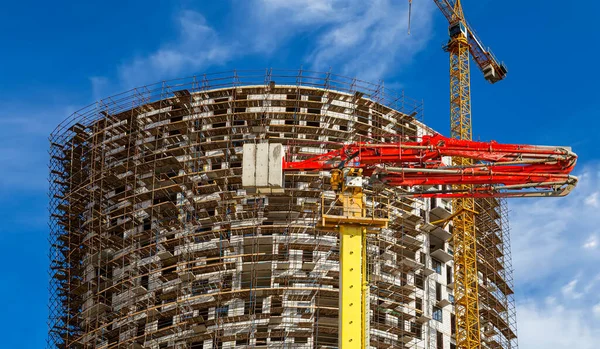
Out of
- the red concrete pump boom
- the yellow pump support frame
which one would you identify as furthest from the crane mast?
the yellow pump support frame

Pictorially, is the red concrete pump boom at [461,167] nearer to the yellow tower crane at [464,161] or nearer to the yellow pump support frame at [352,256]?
the yellow pump support frame at [352,256]

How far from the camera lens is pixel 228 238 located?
100500mm

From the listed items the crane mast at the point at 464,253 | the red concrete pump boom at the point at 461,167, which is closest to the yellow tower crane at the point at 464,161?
the crane mast at the point at 464,253

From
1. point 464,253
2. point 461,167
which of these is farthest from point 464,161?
point 461,167

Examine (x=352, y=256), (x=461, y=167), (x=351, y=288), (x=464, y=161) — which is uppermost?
(x=464, y=161)

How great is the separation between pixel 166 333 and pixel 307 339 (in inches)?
456

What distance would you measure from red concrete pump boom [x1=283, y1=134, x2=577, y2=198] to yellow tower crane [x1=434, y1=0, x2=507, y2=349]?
15.4 metres

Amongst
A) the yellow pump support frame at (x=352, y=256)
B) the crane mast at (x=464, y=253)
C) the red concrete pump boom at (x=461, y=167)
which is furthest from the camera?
the crane mast at (x=464, y=253)

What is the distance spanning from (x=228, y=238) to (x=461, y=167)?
25.2 meters

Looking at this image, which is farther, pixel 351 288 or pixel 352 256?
pixel 352 256

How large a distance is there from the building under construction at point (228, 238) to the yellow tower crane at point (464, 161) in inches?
56.3

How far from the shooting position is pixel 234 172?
103375 millimetres

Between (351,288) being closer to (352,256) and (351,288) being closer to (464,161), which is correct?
(352,256)

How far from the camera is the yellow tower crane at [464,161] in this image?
106m
